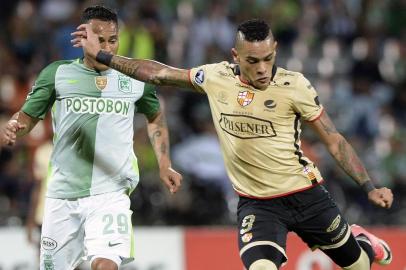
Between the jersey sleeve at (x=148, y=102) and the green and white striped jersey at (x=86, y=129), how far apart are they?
0.53 ft

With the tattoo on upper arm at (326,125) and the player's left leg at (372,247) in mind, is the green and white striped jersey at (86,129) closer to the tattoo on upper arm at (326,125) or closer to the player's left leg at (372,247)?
the tattoo on upper arm at (326,125)

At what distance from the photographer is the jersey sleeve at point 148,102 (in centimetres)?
867

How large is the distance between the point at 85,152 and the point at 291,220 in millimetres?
1643

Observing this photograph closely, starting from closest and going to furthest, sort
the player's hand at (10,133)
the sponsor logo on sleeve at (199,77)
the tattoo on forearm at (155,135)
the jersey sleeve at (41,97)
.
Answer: the player's hand at (10,133) → the sponsor logo on sleeve at (199,77) → the jersey sleeve at (41,97) → the tattoo on forearm at (155,135)

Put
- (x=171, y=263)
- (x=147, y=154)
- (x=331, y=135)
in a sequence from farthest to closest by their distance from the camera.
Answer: (x=147, y=154), (x=171, y=263), (x=331, y=135)

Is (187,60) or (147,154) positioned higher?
(187,60)

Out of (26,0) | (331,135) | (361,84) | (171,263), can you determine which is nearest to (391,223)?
(361,84)

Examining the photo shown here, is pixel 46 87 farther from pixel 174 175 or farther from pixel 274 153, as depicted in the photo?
pixel 274 153

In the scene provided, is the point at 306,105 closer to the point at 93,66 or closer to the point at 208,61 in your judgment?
the point at 93,66

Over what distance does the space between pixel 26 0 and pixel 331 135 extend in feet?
29.2

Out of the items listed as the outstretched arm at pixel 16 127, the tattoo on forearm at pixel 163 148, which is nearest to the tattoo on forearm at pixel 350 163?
the tattoo on forearm at pixel 163 148

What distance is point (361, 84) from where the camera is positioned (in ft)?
55.4

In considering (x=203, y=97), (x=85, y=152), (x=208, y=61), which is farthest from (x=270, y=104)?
(x=208, y=61)

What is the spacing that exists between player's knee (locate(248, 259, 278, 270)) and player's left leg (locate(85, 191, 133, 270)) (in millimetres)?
947
